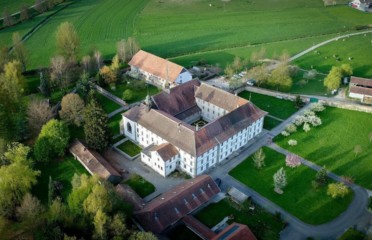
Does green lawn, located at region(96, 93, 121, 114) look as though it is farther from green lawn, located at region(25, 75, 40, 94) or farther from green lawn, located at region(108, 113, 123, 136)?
green lawn, located at region(25, 75, 40, 94)

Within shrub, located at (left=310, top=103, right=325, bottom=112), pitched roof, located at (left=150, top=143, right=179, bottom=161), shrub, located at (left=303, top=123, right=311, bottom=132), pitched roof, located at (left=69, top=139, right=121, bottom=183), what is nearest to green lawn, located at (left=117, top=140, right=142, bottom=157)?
pitched roof, located at (left=69, top=139, right=121, bottom=183)

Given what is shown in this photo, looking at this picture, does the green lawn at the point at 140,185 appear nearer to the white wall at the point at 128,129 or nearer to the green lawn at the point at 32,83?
the white wall at the point at 128,129

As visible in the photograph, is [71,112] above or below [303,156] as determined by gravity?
above

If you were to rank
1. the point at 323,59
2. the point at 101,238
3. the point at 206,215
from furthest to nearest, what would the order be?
the point at 323,59 → the point at 206,215 → the point at 101,238

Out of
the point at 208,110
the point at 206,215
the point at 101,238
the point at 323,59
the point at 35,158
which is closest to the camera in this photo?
the point at 101,238

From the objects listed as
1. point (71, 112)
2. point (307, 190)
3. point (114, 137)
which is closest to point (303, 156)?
point (307, 190)

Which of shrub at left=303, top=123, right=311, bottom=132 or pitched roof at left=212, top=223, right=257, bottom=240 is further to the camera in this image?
shrub at left=303, top=123, right=311, bottom=132

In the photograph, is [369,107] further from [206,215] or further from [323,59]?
[206,215]
